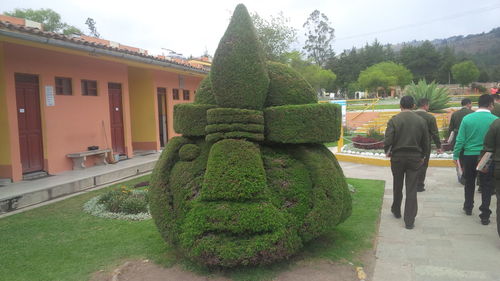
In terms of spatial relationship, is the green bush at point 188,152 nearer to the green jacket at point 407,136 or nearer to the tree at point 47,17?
the green jacket at point 407,136

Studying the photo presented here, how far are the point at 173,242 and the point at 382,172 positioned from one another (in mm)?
7658

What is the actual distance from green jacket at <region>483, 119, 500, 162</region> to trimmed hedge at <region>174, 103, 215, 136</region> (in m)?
3.54

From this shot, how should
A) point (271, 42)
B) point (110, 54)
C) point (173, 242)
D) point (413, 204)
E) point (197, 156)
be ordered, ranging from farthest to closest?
1. point (271, 42)
2. point (110, 54)
3. point (413, 204)
4. point (197, 156)
5. point (173, 242)

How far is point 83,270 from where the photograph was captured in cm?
398

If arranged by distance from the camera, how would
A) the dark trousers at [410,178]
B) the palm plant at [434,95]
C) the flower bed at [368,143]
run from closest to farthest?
the dark trousers at [410,178], the flower bed at [368,143], the palm plant at [434,95]

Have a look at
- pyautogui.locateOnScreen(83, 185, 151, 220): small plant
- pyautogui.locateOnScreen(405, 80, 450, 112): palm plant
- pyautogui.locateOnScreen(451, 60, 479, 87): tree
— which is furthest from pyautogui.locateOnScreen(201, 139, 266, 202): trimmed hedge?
pyautogui.locateOnScreen(451, 60, 479, 87): tree

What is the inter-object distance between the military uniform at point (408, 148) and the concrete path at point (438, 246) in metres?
0.41

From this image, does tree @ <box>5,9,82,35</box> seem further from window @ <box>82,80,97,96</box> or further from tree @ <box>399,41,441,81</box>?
tree @ <box>399,41,441,81</box>

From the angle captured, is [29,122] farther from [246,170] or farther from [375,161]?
[375,161]

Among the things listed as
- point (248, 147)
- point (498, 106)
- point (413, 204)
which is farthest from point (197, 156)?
point (498, 106)

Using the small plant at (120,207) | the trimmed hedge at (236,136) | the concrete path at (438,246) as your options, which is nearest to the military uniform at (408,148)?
the concrete path at (438,246)

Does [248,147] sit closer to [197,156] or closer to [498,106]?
[197,156]

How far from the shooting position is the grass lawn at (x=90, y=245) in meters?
3.95

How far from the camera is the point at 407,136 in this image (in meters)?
5.19
